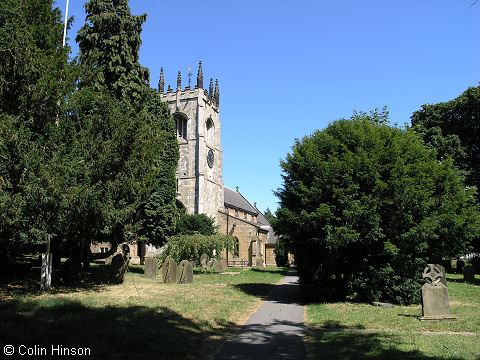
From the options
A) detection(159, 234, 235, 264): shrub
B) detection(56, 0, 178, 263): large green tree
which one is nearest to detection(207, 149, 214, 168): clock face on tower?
detection(159, 234, 235, 264): shrub

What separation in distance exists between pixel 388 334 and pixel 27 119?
1314 centimetres

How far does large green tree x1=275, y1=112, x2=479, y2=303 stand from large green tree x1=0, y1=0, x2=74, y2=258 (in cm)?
835

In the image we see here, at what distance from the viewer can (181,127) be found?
50.2m

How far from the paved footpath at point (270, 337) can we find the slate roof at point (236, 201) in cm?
4287

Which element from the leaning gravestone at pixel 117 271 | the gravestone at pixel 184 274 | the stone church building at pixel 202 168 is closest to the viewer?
the leaning gravestone at pixel 117 271

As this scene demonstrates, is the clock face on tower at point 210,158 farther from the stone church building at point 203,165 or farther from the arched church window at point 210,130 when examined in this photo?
the arched church window at point 210,130

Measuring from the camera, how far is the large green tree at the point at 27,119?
Result: 10.9m

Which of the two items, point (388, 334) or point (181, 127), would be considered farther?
point (181, 127)

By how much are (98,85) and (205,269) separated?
1495 centimetres

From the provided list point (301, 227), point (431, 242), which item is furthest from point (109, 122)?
point (431, 242)

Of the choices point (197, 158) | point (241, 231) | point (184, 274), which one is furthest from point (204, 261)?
point (241, 231)

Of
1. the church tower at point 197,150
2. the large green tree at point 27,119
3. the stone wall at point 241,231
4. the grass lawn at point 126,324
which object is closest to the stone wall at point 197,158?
the church tower at point 197,150

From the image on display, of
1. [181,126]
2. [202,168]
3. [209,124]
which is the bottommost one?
[202,168]

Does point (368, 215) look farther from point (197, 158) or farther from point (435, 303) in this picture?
→ point (197, 158)
